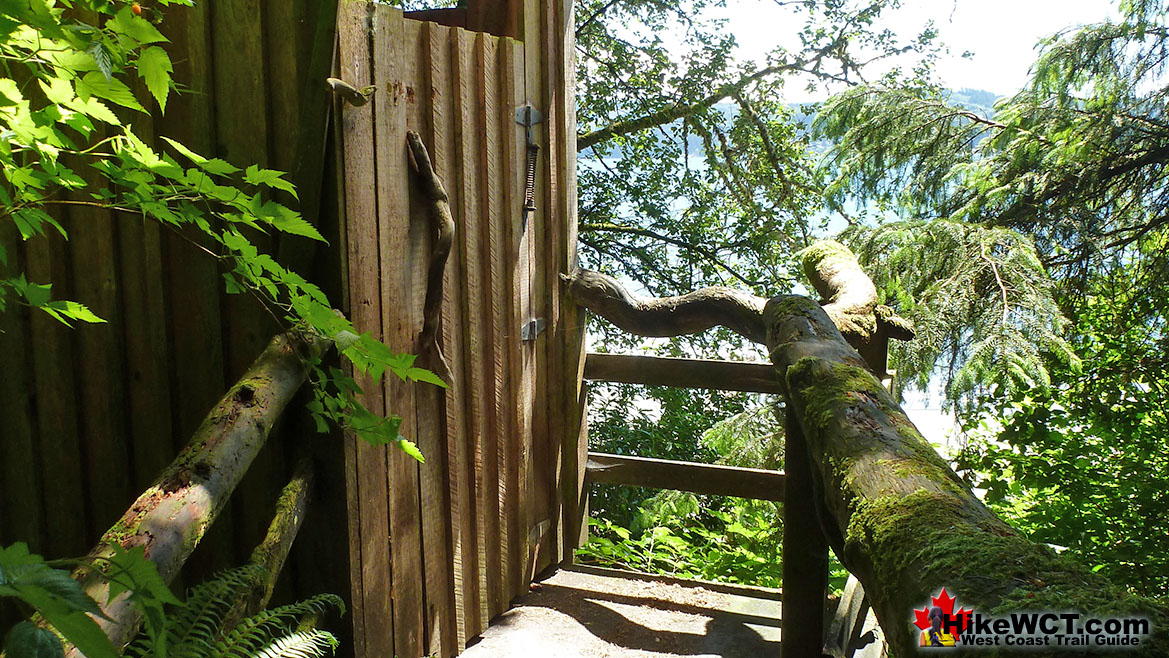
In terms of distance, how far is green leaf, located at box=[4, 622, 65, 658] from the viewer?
0.89 meters

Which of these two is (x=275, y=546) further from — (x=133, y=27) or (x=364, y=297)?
(x=133, y=27)

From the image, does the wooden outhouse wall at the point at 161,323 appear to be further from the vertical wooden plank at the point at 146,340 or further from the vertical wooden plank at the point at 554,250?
the vertical wooden plank at the point at 554,250

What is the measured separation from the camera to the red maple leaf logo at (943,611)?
41.5 inches

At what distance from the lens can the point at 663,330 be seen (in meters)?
3.96

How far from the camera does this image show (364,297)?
251cm

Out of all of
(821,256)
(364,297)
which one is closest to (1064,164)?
(821,256)

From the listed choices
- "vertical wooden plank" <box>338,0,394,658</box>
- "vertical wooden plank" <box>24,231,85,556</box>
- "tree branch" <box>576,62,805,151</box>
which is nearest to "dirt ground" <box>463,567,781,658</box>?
"vertical wooden plank" <box>338,0,394,658</box>

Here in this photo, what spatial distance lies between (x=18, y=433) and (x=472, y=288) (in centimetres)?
148

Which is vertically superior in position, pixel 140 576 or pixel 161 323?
pixel 161 323

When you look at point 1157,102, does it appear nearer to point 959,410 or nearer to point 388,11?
point 959,410

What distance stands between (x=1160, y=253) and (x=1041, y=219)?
2.42 ft

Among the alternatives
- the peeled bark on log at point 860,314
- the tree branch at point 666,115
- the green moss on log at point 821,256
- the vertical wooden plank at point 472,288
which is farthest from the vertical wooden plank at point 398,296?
the tree branch at point 666,115

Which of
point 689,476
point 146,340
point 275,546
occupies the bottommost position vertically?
point 689,476

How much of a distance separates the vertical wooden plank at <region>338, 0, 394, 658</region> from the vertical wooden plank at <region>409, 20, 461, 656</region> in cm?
23
